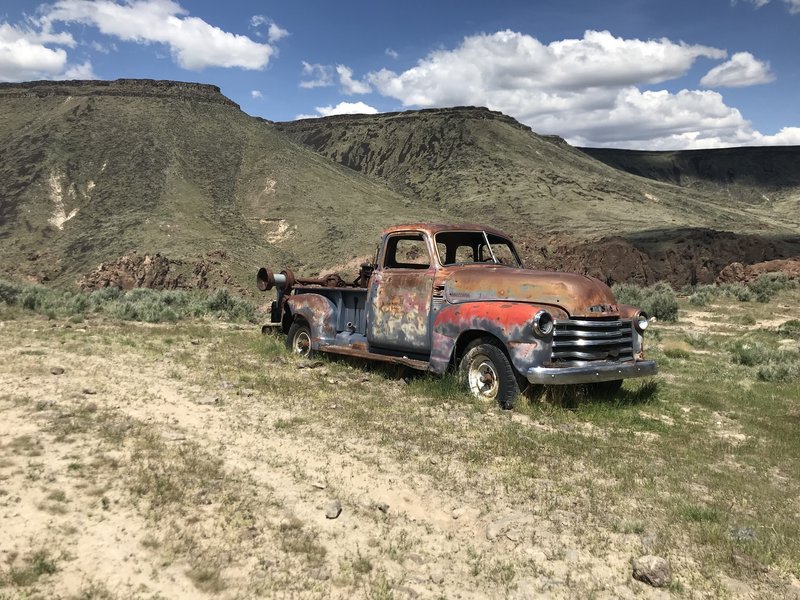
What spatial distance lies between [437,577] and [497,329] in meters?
3.83

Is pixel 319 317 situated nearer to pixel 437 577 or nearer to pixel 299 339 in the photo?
pixel 299 339

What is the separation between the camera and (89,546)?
11.8ft

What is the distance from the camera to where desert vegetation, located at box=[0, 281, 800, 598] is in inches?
136

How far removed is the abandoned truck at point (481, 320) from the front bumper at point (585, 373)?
0.01 metres

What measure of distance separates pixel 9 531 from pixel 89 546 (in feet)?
1.73

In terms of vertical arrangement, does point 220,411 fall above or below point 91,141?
below

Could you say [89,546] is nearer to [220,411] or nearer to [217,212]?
[220,411]

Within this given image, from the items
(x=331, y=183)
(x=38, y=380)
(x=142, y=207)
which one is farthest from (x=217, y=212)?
(x=38, y=380)

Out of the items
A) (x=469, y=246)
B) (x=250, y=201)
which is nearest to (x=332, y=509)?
(x=469, y=246)

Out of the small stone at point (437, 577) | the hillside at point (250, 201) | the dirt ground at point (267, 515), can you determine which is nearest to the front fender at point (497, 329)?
the dirt ground at point (267, 515)

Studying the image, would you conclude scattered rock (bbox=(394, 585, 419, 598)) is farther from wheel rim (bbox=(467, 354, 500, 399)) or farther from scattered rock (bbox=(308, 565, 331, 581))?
wheel rim (bbox=(467, 354, 500, 399))

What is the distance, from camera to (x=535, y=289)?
7.11m

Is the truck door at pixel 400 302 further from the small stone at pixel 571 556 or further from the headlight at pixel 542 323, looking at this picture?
the small stone at pixel 571 556

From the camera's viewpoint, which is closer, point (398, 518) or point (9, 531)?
point (9, 531)
